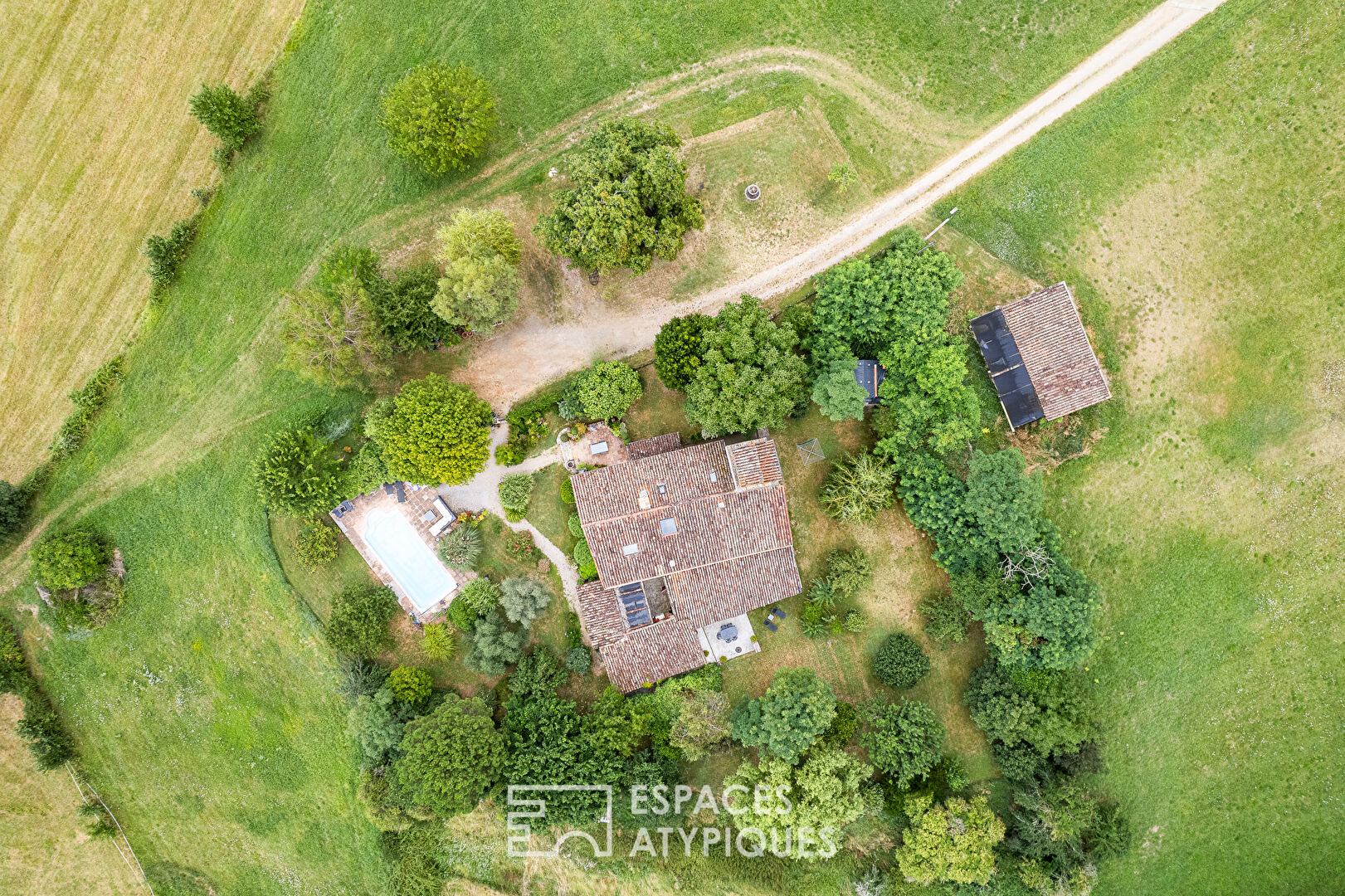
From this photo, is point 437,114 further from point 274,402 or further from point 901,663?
point 901,663

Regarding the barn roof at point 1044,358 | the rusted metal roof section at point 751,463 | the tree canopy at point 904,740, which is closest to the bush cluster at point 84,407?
the rusted metal roof section at point 751,463

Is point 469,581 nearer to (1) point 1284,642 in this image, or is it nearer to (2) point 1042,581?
(2) point 1042,581

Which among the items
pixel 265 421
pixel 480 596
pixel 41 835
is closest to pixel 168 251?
pixel 265 421

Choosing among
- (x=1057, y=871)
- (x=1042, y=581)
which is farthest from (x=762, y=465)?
(x=1057, y=871)

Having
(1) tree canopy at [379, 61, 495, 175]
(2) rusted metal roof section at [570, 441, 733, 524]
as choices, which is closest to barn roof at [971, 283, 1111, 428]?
(2) rusted metal roof section at [570, 441, 733, 524]

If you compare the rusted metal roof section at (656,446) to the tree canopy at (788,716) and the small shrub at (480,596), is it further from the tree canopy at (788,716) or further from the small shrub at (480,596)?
the tree canopy at (788,716)

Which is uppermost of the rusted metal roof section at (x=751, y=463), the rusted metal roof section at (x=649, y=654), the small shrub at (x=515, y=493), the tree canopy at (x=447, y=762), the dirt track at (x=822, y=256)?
the dirt track at (x=822, y=256)

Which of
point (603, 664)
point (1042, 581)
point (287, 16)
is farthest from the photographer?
point (287, 16)
